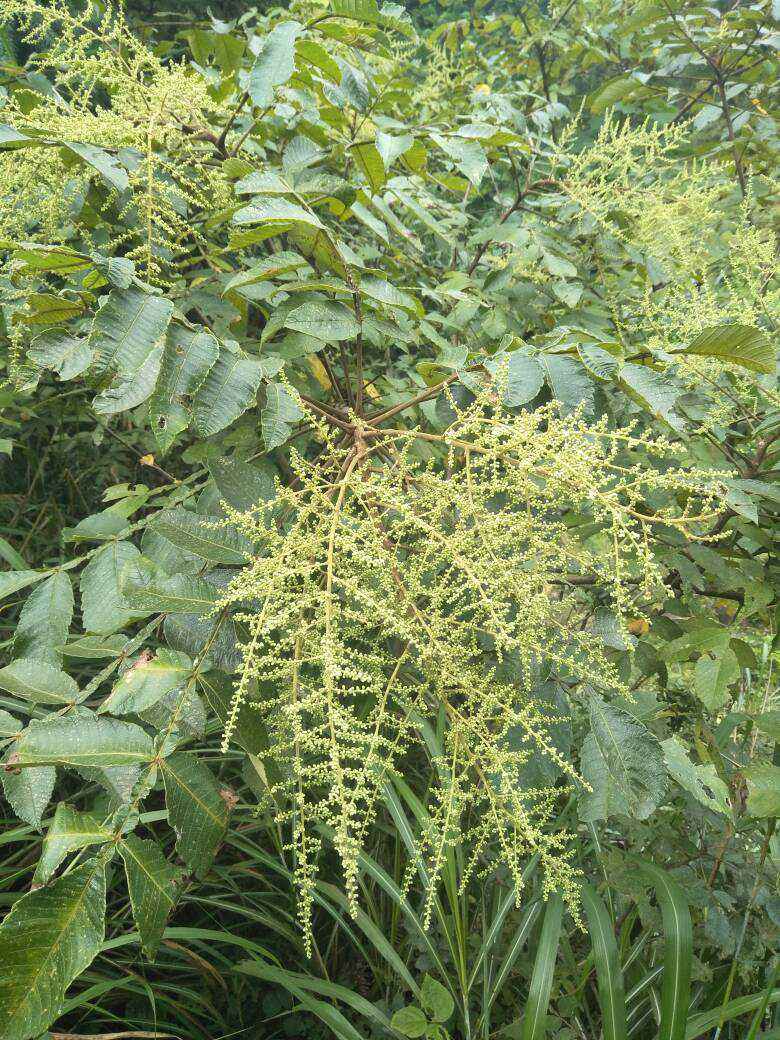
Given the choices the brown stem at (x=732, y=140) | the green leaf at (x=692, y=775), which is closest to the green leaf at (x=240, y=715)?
the green leaf at (x=692, y=775)

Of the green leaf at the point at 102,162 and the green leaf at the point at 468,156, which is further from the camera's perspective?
the green leaf at the point at 468,156

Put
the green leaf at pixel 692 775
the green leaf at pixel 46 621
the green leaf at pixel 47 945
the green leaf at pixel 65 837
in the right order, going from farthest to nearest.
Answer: the green leaf at pixel 692 775
the green leaf at pixel 46 621
the green leaf at pixel 65 837
the green leaf at pixel 47 945

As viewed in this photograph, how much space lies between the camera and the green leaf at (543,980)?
5.07 feet

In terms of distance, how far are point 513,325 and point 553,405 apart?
103 cm

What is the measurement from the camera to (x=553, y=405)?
109 centimetres

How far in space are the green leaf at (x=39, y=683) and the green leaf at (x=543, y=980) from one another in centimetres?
131

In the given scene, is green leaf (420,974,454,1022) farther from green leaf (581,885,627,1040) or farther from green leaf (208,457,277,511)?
green leaf (208,457,277,511)

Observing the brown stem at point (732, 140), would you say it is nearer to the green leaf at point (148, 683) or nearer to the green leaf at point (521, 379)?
the green leaf at point (521, 379)

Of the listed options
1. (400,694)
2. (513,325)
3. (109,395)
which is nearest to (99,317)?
(109,395)

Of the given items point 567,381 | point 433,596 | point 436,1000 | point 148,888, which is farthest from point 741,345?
point 436,1000

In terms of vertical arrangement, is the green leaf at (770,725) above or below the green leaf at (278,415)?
below

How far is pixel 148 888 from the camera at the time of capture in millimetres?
877

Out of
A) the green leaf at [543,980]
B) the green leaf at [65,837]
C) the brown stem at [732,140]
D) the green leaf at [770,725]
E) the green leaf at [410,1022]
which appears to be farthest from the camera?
the brown stem at [732,140]

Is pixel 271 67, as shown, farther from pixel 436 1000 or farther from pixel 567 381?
pixel 436 1000
